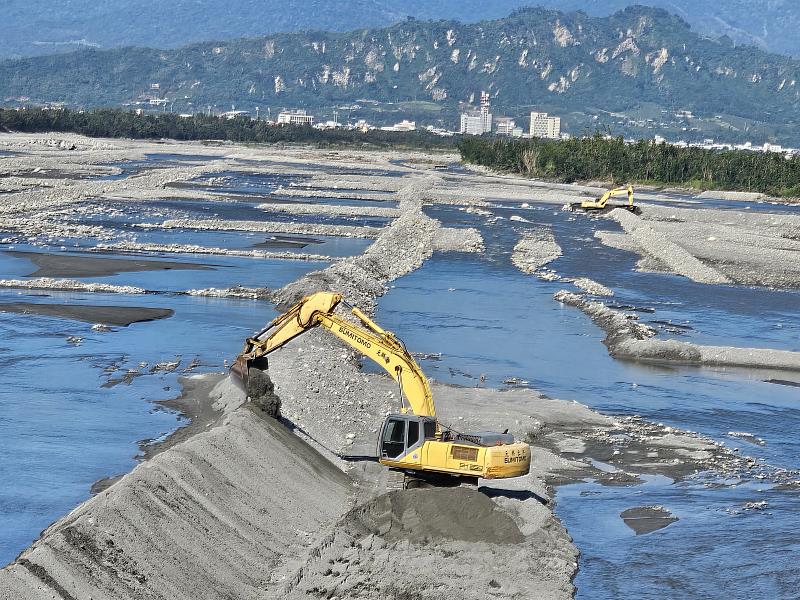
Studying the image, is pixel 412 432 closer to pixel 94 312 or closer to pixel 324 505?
pixel 324 505

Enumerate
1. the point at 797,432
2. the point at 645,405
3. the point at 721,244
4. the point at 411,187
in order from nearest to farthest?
the point at 797,432 < the point at 645,405 < the point at 721,244 < the point at 411,187

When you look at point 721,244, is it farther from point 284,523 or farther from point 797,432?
point 284,523

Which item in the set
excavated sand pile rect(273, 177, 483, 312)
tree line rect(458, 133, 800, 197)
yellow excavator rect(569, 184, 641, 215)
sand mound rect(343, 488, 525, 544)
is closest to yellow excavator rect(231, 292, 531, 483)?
sand mound rect(343, 488, 525, 544)

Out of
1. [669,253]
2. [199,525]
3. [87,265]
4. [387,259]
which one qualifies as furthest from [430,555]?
[669,253]

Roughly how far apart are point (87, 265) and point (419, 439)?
35.3 metres

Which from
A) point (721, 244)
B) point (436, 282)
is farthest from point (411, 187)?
point (436, 282)

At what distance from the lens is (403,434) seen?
2252 centimetres

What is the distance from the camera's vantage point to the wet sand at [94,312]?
4203 centimetres

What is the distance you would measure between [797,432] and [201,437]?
15.6 metres

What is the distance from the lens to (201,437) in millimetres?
22984

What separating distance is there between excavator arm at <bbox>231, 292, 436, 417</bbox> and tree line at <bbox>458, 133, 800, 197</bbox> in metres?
121

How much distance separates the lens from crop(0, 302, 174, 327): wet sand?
42.0m

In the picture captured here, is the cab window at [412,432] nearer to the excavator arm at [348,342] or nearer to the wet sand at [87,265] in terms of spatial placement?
the excavator arm at [348,342]

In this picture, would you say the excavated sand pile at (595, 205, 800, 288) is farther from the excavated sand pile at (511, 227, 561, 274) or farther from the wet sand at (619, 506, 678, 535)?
the wet sand at (619, 506, 678, 535)
